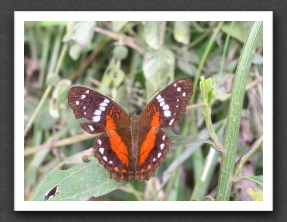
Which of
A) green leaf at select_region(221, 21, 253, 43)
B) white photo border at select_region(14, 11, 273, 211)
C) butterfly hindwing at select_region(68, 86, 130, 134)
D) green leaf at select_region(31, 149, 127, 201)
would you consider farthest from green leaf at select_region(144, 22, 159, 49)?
green leaf at select_region(31, 149, 127, 201)

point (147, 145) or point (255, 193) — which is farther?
point (255, 193)

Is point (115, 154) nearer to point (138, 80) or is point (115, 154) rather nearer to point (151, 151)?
point (151, 151)

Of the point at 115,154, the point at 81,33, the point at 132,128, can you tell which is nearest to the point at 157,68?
the point at 81,33

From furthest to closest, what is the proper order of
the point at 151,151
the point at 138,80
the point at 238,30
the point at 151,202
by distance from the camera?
the point at 138,80
the point at 238,30
the point at 151,202
the point at 151,151

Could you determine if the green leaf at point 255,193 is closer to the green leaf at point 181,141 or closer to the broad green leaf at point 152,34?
the green leaf at point 181,141

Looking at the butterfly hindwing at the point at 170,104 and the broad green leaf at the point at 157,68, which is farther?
the broad green leaf at the point at 157,68

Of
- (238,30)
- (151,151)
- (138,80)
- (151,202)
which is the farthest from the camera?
(138,80)

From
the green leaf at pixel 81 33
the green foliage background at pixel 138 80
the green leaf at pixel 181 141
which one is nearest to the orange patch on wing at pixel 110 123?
the green leaf at pixel 181 141

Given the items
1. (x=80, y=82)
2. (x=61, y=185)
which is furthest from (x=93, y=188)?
(x=80, y=82)
